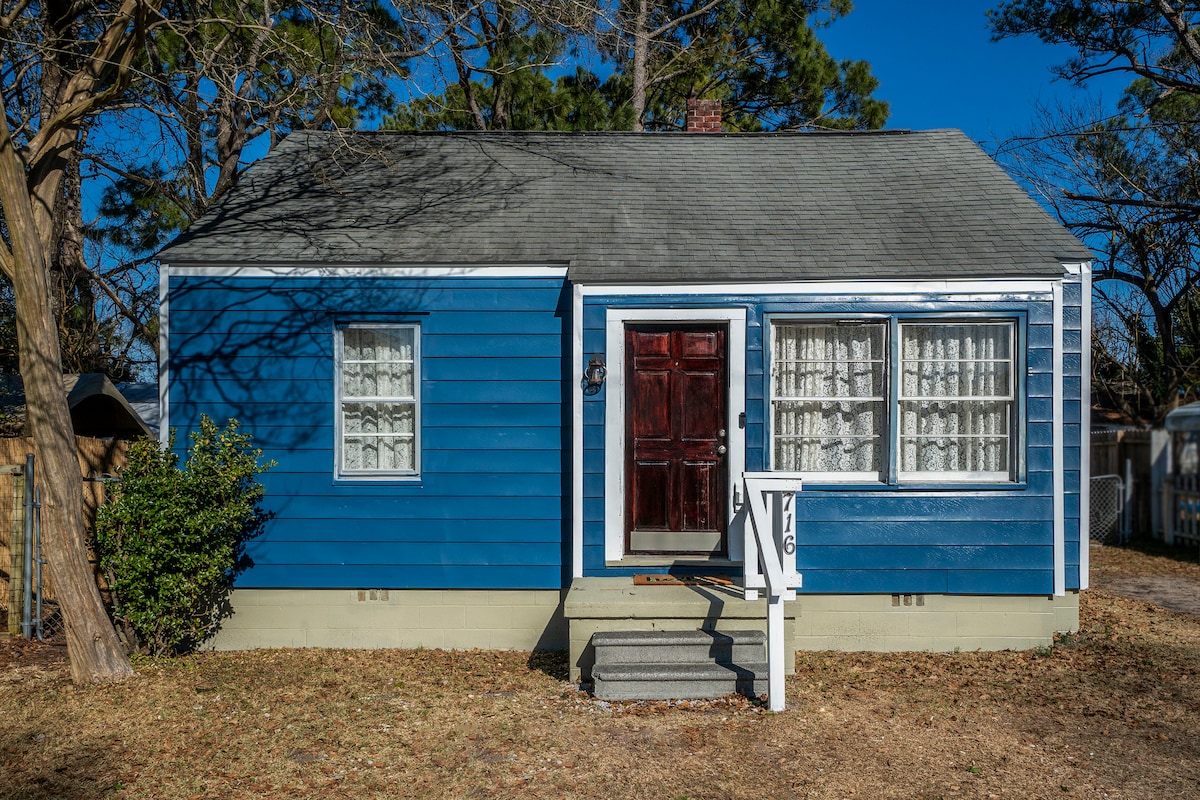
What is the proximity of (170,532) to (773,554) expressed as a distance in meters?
4.77

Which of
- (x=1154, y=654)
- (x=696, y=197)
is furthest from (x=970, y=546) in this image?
(x=696, y=197)

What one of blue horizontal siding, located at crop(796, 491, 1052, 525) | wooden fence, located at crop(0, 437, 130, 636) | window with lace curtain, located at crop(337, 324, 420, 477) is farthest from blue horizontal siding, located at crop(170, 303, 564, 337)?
blue horizontal siding, located at crop(796, 491, 1052, 525)

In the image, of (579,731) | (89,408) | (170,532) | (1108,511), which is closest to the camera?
(579,731)

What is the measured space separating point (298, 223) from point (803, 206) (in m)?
4.97

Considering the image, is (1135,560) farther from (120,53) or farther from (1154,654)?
(120,53)

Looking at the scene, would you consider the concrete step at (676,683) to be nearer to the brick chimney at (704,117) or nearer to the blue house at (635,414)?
the blue house at (635,414)

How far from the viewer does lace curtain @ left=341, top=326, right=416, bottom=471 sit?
7695 mm

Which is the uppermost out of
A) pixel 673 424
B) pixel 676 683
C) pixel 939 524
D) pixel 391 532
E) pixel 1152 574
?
pixel 673 424

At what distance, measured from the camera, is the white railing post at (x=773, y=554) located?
5.71 m

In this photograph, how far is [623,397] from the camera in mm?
7367

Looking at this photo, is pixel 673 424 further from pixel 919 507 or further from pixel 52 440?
pixel 52 440

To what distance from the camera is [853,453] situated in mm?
7496

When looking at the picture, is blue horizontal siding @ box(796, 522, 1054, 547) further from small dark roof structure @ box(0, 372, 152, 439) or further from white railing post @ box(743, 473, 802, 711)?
small dark roof structure @ box(0, 372, 152, 439)

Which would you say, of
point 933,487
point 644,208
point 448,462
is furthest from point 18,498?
point 933,487
